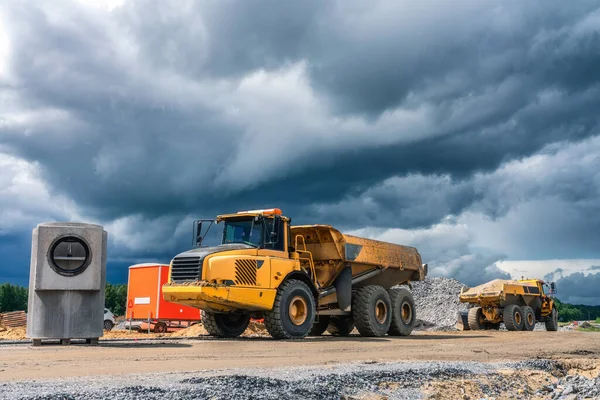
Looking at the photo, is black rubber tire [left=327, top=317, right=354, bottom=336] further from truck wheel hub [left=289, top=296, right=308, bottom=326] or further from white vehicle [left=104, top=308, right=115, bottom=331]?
white vehicle [left=104, top=308, right=115, bottom=331]

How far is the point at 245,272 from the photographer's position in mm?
15242

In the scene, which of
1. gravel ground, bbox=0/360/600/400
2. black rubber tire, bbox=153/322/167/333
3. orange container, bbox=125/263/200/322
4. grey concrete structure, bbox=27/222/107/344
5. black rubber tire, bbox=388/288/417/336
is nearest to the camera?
gravel ground, bbox=0/360/600/400

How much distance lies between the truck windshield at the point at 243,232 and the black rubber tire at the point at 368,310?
4211mm

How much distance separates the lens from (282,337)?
15.9 meters

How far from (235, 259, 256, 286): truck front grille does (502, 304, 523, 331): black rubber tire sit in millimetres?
17301

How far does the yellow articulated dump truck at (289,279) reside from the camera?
1510cm

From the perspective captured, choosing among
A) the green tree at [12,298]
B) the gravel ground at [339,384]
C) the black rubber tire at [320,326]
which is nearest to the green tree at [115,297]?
the green tree at [12,298]

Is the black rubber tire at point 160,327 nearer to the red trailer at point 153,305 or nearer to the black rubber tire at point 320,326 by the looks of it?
the red trailer at point 153,305

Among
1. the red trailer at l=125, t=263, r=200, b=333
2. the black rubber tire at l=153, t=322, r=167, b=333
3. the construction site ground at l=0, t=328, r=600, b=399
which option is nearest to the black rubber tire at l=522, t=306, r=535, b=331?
the red trailer at l=125, t=263, r=200, b=333

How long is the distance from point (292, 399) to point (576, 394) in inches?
195

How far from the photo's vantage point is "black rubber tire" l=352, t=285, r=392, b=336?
61.2ft

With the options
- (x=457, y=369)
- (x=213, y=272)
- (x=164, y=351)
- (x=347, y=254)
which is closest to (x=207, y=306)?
(x=213, y=272)

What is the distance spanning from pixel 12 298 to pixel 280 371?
329 ft

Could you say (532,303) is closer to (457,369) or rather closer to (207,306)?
(207,306)
